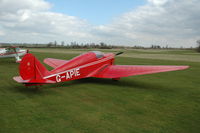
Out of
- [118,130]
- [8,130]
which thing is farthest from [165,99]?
[8,130]

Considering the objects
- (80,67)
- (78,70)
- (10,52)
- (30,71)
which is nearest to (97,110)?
(30,71)

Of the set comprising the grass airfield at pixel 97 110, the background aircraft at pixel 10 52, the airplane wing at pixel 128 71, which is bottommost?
the grass airfield at pixel 97 110

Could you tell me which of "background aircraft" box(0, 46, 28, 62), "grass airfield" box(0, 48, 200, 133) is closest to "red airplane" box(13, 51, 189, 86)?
"grass airfield" box(0, 48, 200, 133)

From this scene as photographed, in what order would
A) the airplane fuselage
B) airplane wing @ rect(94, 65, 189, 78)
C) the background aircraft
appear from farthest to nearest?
the background aircraft, airplane wing @ rect(94, 65, 189, 78), the airplane fuselage

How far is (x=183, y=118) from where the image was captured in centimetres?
538

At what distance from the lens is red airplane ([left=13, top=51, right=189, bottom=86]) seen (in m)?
7.29

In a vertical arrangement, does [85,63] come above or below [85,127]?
above

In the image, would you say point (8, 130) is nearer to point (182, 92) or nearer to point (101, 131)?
point (101, 131)

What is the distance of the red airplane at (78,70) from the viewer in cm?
729

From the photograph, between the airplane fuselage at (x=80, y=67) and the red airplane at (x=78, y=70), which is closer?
the red airplane at (x=78, y=70)

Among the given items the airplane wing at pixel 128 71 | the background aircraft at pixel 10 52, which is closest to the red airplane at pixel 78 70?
the airplane wing at pixel 128 71

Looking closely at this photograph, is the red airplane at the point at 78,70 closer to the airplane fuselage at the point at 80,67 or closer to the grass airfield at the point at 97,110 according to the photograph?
the airplane fuselage at the point at 80,67

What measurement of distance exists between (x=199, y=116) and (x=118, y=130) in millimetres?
2847

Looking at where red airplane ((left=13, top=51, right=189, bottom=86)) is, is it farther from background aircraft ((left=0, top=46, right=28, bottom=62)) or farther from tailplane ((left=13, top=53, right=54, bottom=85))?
background aircraft ((left=0, top=46, right=28, bottom=62))
